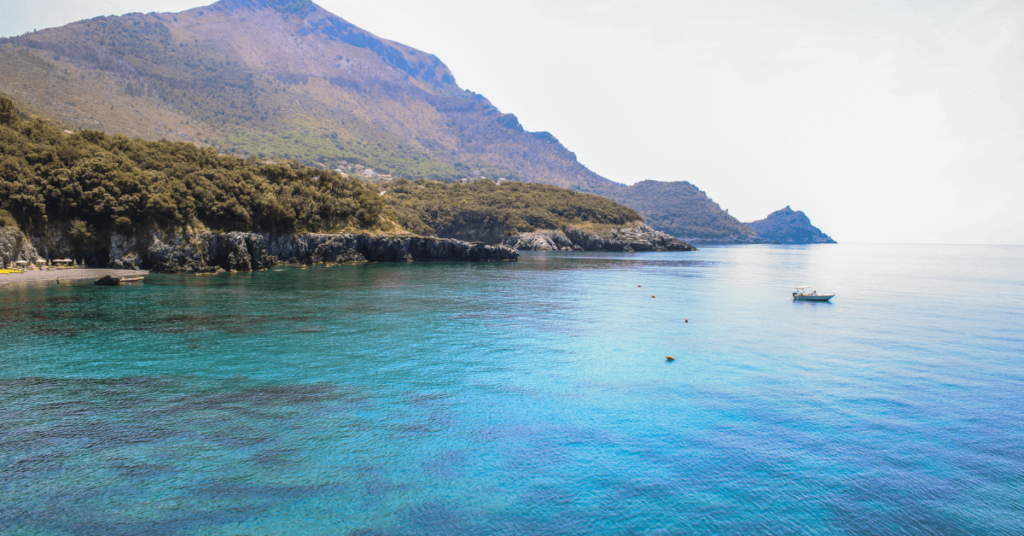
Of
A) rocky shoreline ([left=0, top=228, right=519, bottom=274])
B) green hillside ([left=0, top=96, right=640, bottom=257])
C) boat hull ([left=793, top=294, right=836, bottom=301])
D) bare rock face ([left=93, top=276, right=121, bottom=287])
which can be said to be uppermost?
green hillside ([left=0, top=96, right=640, bottom=257])

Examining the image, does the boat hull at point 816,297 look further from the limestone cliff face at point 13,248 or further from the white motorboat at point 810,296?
the limestone cliff face at point 13,248

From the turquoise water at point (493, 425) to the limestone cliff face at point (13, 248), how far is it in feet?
86.4

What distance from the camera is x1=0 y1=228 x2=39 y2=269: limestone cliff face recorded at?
60719 mm

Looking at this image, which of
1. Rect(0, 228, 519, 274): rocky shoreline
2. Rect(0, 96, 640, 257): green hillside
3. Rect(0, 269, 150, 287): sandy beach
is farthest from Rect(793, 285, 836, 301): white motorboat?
Rect(0, 96, 640, 257): green hillside

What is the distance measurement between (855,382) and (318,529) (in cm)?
2979

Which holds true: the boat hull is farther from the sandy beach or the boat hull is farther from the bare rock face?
the sandy beach

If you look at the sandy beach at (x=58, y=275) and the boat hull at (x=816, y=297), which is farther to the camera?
the boat hull at (x=816, y=297)

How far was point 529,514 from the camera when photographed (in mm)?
13914

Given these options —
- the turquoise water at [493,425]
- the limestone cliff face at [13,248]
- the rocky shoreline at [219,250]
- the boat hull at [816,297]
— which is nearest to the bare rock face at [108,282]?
the turquoise water at [493,425]

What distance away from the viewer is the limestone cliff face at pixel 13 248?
60.7 meters

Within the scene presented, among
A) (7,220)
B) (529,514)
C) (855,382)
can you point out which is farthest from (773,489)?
(7,220)

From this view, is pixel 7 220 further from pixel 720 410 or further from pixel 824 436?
pixel 824 436

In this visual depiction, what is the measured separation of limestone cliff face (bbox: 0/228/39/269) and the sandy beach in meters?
3.59

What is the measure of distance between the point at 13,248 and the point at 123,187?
49.0ft
